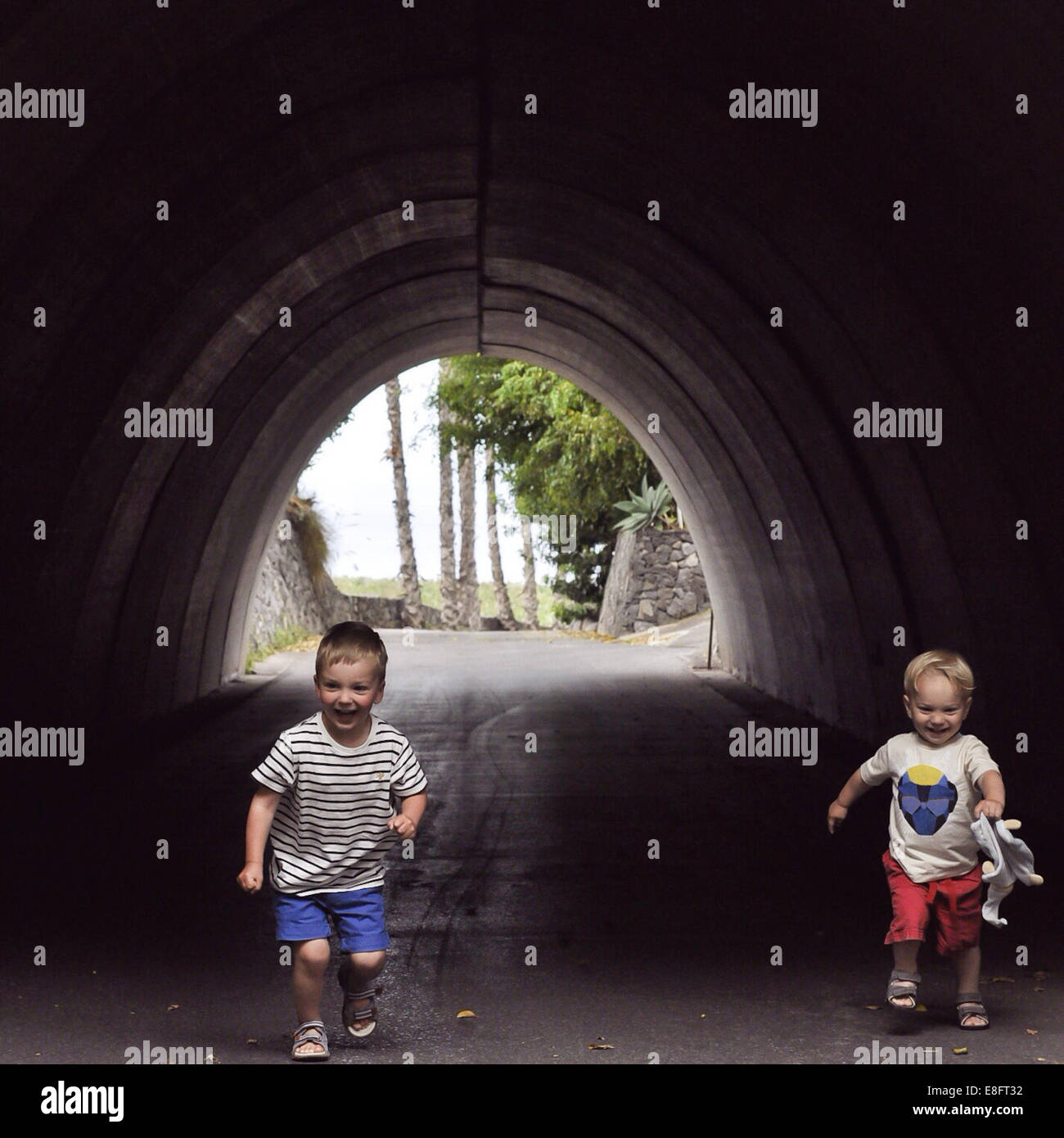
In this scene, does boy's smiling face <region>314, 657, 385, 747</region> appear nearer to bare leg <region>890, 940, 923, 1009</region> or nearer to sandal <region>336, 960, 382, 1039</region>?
sandal <region>336, 960, 382, 1039</region>

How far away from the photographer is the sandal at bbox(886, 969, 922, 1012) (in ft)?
17.7

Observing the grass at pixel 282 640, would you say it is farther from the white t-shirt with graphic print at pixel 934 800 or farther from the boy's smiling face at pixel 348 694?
the white t-shirt with graphic print at pixel 934 800

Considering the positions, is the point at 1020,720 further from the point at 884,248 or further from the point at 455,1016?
the point at 455,1016

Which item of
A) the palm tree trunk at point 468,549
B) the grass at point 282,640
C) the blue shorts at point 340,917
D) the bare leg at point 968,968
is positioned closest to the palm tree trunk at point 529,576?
the palm tree trunk at point 468,549

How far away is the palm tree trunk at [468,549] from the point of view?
47.0 m

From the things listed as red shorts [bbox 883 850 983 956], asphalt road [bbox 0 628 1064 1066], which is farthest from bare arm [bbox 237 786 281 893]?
red shorts [bbox 883 850 983 956]

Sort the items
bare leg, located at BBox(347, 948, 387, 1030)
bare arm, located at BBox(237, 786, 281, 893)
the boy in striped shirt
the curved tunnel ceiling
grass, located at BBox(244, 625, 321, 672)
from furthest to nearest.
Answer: grass, located at BBox(244, 625, 321, 672) < the curved tunnel ceiling < bare leg, located at BBox(347, 948, 387, 1030) < the boy in striped shirt < bare arm, located at BBox(237, 786, 281, 893)

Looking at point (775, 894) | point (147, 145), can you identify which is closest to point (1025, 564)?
point (775, 894)

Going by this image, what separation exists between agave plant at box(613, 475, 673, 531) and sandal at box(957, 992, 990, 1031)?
29364 millimetres

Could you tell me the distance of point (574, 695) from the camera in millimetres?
19562

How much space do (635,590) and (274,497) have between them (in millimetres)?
15275

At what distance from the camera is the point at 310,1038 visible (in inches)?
197

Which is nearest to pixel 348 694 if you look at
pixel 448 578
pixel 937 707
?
pixel 937 707

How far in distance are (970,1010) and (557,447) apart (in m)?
31.1
